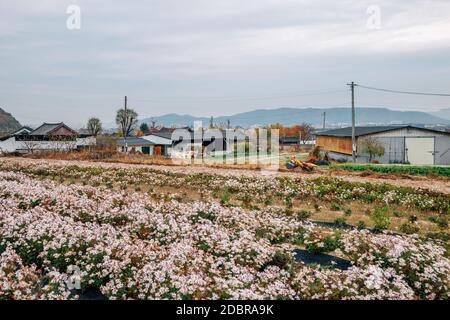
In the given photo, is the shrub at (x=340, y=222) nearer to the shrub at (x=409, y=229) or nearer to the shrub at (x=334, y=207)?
the shrub at (x=409, y=229)

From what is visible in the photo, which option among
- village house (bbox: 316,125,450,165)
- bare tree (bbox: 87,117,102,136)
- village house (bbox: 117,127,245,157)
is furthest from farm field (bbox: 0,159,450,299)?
bare tree (bbox: 87,117,102,136)

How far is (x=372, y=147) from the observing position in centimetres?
4306

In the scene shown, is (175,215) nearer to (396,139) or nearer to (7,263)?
(7,263)

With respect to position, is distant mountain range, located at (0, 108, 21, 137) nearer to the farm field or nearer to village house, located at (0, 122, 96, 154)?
village house, located at (0, 122, 96, 154)

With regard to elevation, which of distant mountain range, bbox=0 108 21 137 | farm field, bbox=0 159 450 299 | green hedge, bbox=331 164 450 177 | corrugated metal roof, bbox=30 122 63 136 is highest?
distant mountain range, bbox=0 108 21 137

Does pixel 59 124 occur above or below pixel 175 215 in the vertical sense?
above

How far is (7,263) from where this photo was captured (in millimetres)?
8539

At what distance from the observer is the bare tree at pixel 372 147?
141ft

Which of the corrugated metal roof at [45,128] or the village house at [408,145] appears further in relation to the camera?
the corrugated metal roof at [45,128]

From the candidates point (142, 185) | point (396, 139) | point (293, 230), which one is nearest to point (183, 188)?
point (142, 185)

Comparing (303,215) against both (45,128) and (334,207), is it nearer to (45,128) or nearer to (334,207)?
(334,207)

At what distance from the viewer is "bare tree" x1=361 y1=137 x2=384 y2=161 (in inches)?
1695

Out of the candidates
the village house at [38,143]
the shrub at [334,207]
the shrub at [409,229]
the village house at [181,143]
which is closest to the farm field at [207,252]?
the shrub at [409,229]
